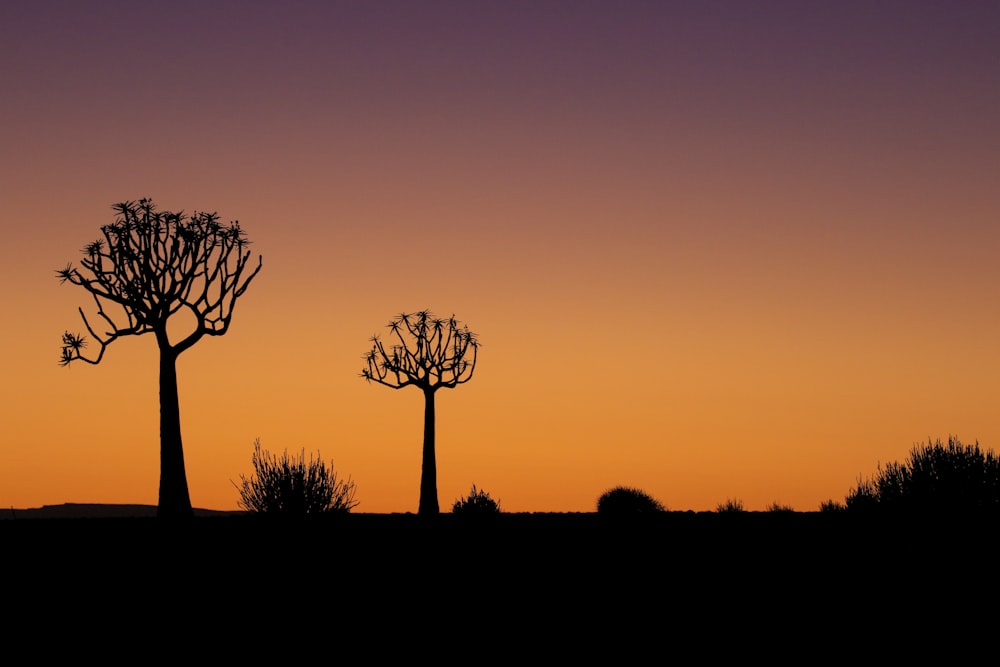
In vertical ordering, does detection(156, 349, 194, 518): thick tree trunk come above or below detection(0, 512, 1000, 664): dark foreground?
above

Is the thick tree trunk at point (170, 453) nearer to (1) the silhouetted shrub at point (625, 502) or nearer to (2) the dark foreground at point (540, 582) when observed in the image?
(2) the dark foreground at point (540, 582)

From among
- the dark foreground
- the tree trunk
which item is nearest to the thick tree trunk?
the dark foreground

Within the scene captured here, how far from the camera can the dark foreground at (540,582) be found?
11117 mm

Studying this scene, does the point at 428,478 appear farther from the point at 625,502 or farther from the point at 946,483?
the point at 946,483

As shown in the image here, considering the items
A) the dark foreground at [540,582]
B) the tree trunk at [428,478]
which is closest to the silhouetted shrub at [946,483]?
the dark foreground at [540,582]

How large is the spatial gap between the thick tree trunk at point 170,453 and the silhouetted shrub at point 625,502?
39.1ft

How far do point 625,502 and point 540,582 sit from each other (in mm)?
16988

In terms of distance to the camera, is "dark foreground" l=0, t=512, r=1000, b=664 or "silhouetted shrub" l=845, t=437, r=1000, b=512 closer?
"dark foreground" l=0, t=512, r=1000, b=664

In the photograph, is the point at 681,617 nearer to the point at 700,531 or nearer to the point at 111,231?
the point at 700,531

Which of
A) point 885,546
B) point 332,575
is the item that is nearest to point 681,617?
point 332,575

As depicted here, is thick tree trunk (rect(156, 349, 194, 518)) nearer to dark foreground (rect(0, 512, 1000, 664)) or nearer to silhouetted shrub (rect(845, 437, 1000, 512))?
dark foreground (rect(0, 512, 1000, 664))

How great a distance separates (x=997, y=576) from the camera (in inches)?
576

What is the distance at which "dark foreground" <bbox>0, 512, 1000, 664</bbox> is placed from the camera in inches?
438

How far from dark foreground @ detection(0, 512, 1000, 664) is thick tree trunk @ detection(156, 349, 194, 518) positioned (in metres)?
2.47
